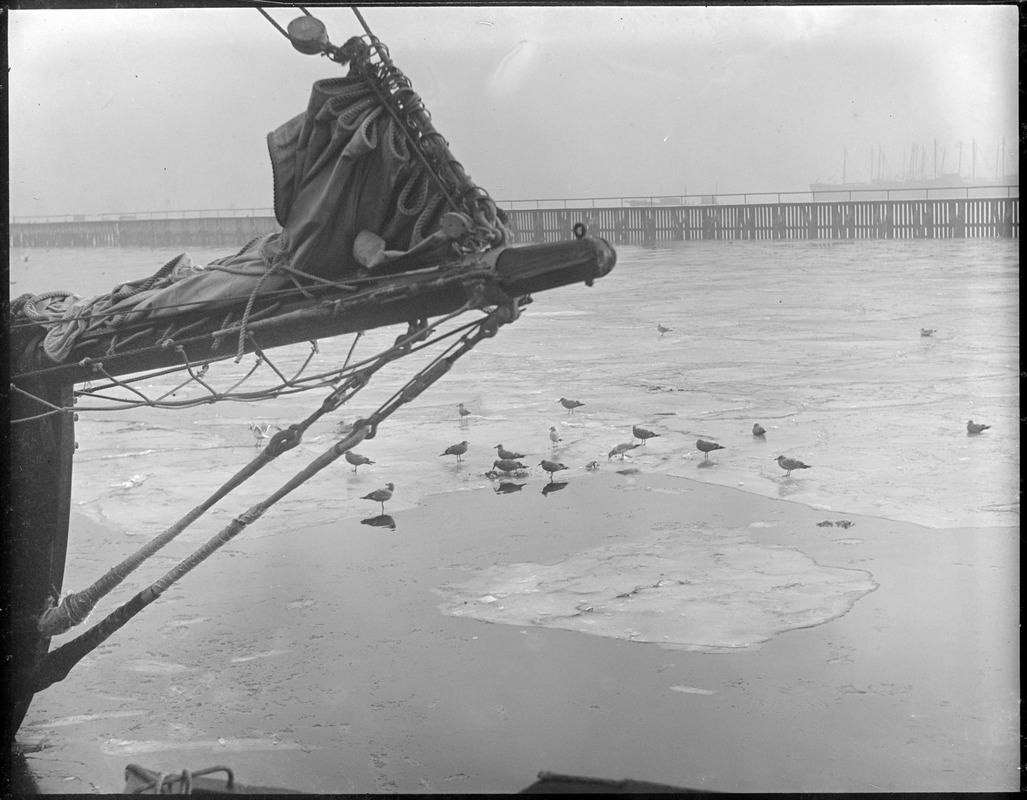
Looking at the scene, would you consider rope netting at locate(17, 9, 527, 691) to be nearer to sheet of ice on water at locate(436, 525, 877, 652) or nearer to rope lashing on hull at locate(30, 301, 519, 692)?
rope lashing on hull at locate(30, 301, 519, 692)

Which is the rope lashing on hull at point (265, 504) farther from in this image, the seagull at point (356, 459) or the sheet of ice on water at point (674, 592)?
the seagull at point (356, 459)

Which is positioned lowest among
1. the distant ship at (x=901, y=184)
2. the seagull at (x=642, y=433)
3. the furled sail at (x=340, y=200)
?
the seagull at (x=642, y=433)

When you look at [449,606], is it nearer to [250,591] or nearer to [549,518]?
[250,591]

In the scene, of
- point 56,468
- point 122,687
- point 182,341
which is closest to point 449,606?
point 122,687

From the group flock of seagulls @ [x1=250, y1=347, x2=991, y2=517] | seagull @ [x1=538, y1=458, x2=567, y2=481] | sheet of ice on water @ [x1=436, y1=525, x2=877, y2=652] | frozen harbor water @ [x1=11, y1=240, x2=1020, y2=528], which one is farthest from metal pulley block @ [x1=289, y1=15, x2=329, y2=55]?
seagull @ [x1=538, y1=458, x2=567, y2=481]

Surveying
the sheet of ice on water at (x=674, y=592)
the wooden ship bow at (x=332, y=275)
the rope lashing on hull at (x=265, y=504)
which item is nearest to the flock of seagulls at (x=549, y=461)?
the sheet of ice on water at (x=674, y=592)
